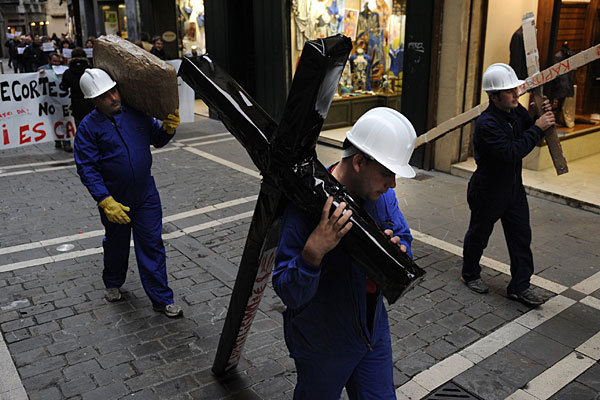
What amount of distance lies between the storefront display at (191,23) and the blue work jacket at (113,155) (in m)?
12.9

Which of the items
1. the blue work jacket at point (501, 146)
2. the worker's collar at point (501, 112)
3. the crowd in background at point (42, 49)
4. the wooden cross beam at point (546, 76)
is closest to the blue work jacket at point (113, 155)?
the wooden cross beam at point (546, 76)

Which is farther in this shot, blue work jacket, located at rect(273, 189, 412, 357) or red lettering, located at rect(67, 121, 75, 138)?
red lettering, located at rect(67, 121, 75, 138)

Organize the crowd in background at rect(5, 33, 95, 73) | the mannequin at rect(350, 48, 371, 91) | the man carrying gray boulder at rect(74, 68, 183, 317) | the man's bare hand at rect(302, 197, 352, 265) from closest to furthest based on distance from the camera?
the man's bare hand at rect(302, 197, 352, 265)
the man carrying gray boulder at rect(74, 68, 183, 317)
the mannequin at rect(350, 48, 371, 91)
the crowd in background at rect(5, 33, 95, 73)

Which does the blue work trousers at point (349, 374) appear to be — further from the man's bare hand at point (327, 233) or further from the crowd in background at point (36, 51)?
the crowd in background at point (36, 51)

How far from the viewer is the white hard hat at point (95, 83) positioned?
4414mm

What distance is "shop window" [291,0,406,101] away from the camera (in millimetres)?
11391

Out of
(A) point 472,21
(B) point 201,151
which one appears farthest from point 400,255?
(B) point 201,151

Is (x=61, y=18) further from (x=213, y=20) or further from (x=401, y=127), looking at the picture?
(x=401, y=127)

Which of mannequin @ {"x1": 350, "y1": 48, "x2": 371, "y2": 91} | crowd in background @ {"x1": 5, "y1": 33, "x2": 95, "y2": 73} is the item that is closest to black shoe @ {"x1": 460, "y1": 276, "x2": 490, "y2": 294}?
mannequin @ {"x1": 350, "y1": 48, "x2": 371, "y2": 91}

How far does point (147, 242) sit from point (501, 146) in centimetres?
311

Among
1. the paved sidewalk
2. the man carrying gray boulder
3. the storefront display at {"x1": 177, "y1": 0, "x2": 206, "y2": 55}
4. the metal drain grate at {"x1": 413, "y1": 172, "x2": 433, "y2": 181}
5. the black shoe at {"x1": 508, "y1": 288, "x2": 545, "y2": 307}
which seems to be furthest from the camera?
the storefront display at {"x1": 177, "y1": 0, "x2": 206, "y2": 55}

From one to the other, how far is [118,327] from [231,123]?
8.88ft

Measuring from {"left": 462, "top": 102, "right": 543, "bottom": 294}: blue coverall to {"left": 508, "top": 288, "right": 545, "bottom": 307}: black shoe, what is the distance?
0.05 m

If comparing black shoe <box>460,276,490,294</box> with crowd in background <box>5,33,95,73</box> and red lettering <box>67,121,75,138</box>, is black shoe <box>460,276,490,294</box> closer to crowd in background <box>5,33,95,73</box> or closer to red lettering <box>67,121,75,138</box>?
red lettering <box>67,121,75,138</box>
